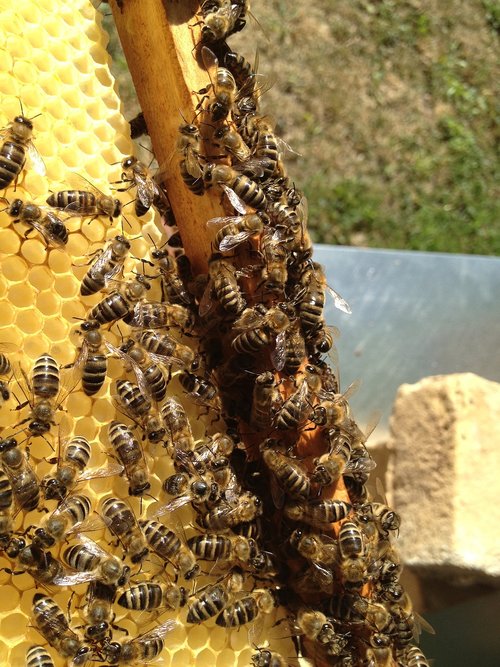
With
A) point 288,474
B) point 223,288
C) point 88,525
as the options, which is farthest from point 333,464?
point 88,525

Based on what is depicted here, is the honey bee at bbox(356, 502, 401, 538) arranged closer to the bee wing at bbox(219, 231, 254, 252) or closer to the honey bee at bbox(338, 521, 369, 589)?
the honey bee at bbox(338, 521, 369, 589)

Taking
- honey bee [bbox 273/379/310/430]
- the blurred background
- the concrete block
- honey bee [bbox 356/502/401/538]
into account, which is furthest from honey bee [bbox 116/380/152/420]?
the blurred background

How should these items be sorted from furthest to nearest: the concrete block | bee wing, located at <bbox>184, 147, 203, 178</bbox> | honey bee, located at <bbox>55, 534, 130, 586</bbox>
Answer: the concrete block < bee wing, located at <bbox>184, 147, 203, 178</bbox> < honey bee, located at <bbox>55, 534, 130, 586</bbox>

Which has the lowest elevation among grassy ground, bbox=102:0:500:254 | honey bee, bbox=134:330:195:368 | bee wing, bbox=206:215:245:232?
honey bee, bbox=134:330:195:368

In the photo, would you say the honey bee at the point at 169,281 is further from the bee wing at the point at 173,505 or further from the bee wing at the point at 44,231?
the bee wing at the point at 173,505

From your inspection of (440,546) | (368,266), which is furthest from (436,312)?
(440,546)

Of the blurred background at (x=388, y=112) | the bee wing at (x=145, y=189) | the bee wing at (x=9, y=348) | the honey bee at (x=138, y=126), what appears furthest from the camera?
the blurred background at (x=388, y=112)

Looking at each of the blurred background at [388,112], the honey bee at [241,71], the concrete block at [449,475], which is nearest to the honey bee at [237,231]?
the honey bee at [241,71]

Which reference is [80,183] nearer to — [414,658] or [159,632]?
[159,632]
